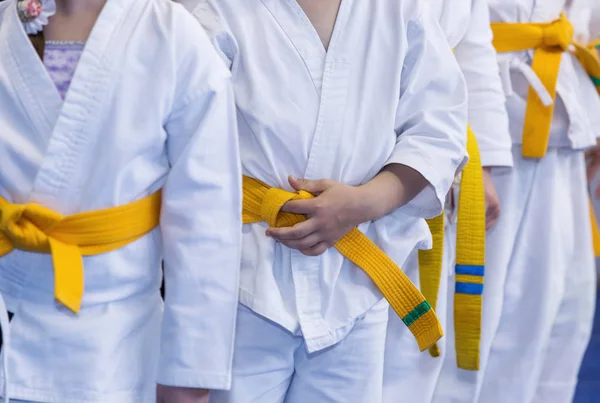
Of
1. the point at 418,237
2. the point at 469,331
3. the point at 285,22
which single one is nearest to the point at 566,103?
the point at 469,331

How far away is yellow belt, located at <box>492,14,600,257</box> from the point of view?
82.0 inches

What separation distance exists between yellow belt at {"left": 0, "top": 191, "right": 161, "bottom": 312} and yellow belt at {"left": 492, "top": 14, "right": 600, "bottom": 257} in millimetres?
1137

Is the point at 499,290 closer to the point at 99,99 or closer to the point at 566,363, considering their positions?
the point at 566,363

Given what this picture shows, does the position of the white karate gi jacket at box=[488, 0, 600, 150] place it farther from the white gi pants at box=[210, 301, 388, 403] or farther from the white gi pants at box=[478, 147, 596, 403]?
the white gi pants at box=[210, 301, 388, 403]

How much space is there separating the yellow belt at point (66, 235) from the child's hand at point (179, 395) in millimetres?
186

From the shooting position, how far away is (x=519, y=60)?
210 centimetres

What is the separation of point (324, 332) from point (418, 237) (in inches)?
10.3

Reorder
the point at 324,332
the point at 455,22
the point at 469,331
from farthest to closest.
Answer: the point at 469,331 < the point at 455,22 < the point at 324,332

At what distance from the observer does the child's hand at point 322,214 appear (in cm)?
144

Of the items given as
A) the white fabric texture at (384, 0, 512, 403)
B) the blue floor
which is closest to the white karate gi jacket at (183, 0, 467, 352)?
the white fabric texture at (384, 0, 512, 403)

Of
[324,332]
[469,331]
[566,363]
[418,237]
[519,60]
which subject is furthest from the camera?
[566,363]

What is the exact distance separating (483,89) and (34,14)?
0.99 meters

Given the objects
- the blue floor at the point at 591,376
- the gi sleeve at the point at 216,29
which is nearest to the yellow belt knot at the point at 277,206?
the gi sleeve at the point at 216,29

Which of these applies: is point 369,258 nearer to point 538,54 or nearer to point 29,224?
point 29,224
